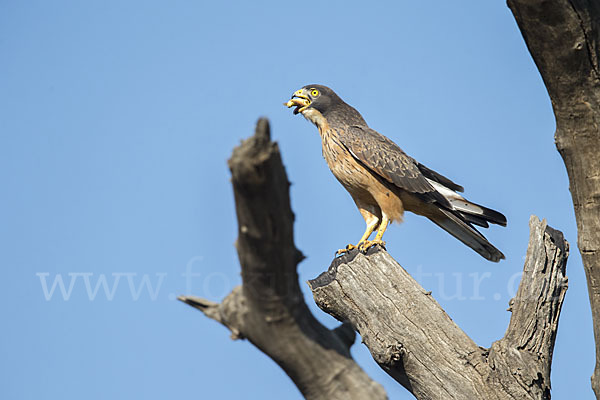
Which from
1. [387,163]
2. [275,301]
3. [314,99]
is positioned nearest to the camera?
[275,301]

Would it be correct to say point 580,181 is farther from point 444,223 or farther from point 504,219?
point 444,223

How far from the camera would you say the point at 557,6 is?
366cm

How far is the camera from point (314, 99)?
7906 mm

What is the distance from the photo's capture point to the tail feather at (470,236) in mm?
6902

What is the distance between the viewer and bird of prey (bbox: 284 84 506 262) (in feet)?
23.0

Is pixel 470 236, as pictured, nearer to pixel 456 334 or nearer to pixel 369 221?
pixel 369 221

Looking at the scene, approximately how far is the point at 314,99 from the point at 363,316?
145 inches

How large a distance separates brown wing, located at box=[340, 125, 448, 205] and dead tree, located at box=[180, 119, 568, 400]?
1.57 metres

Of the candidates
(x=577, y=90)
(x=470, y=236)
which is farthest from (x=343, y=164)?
(x=577, y=90)

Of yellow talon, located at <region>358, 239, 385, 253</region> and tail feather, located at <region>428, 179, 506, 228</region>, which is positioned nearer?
yellow talon, located at <region>358, 239, 385, 253</region>

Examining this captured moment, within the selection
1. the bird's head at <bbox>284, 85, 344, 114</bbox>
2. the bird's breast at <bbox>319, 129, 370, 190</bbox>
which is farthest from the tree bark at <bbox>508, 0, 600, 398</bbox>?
the bird's head at <bbox>284, 85, 344, 114</bbox>

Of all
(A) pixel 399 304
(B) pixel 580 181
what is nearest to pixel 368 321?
(A) pixel 399 304

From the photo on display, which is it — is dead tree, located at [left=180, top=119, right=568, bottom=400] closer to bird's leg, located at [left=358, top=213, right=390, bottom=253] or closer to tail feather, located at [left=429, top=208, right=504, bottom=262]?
bird's leg, located at [left=358, top=213, right=390, bottom=253]

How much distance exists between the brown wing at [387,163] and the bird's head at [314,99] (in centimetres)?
65
